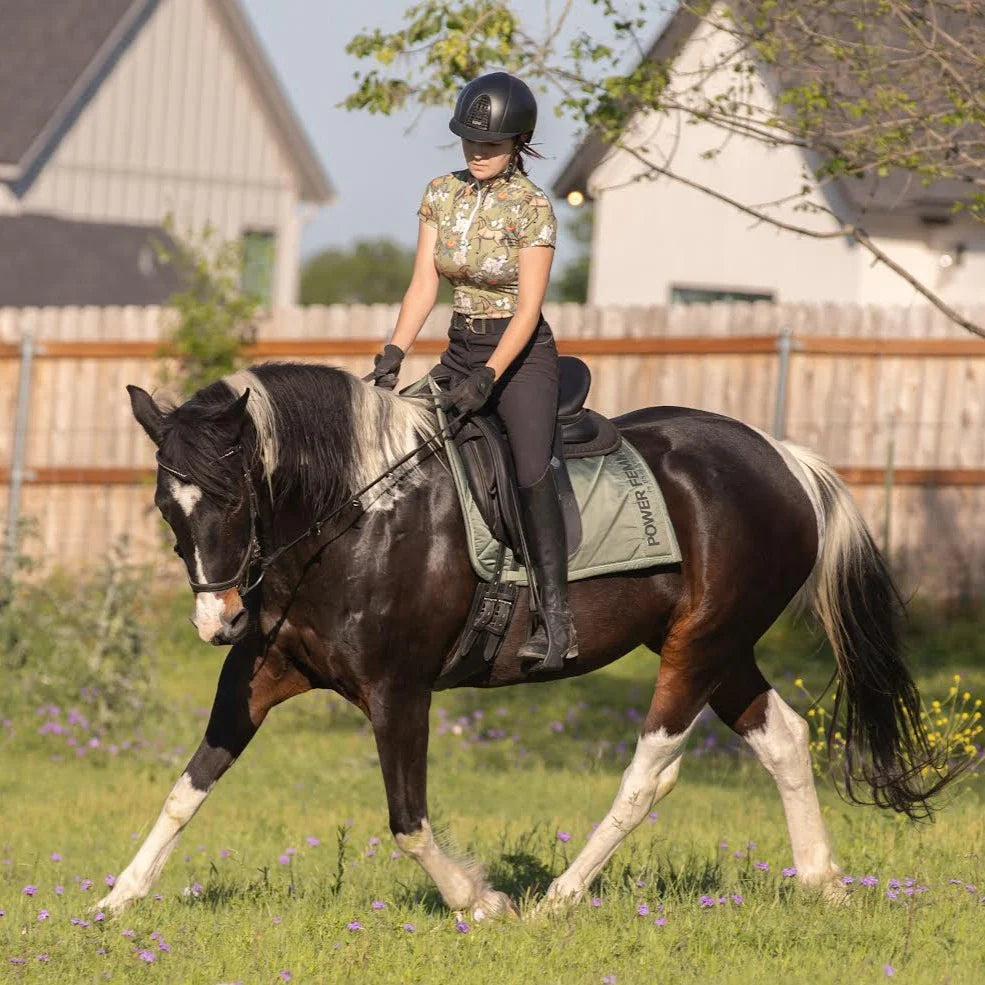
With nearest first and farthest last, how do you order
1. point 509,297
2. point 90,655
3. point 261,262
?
point 509,297, point 90,655, point 261,262

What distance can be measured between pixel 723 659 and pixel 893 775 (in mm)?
1007

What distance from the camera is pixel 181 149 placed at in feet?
106

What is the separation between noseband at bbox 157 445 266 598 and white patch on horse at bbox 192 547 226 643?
0.07 feet

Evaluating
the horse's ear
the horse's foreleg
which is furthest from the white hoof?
the horse's ear

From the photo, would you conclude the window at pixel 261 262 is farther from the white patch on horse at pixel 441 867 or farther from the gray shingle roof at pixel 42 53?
the white patch on horse at pixel 441 867

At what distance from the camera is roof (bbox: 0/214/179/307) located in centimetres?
2706

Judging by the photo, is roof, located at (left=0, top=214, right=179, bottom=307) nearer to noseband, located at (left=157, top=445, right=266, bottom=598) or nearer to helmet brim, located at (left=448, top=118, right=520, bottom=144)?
helmet brim, located at (left=448, top=118, right=520, bottom=144)

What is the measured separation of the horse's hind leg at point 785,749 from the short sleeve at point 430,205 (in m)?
2.22

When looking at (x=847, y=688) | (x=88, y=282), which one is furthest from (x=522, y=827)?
(x=88, y=282)

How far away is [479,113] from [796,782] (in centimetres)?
300

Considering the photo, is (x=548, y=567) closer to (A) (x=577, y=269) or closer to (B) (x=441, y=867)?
(B) (x=441, y=867)

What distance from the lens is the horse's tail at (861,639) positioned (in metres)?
7.34

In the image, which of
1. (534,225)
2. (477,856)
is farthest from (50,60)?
(534,225)

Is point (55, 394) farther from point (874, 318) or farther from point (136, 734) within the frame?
point (874, 318)
